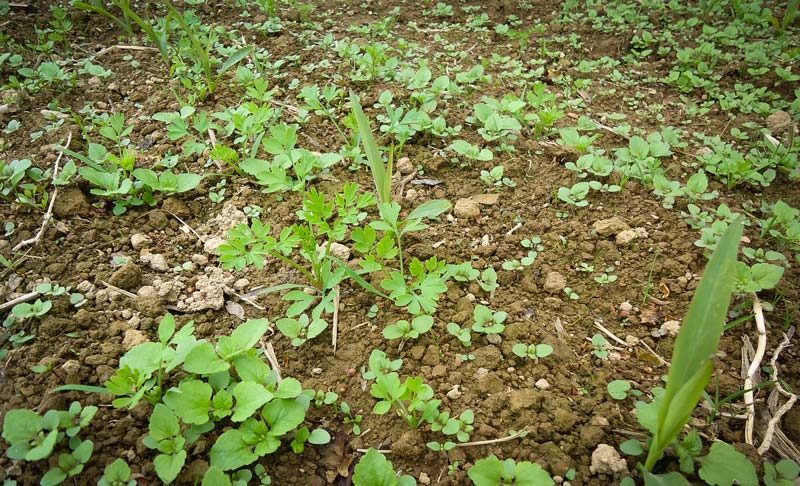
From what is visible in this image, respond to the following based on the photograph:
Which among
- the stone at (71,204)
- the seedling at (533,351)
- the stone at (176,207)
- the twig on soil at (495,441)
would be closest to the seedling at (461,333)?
the seedling at (533,351)

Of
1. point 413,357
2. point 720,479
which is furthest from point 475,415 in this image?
point 720,479

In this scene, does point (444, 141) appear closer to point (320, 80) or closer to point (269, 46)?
point (320, 80)

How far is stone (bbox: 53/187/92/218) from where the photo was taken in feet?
6.60

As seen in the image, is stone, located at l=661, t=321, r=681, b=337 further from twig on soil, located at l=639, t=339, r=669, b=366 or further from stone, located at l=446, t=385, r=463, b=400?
stone, located at l=446, t=385, r=463, b=400

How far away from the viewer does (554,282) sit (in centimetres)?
183

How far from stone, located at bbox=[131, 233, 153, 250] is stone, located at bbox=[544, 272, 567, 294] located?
1.60 metres

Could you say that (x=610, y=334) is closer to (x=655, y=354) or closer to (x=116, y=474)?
(x=655, y=354)

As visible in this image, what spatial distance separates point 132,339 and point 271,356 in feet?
1.53

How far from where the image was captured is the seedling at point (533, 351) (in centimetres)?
157

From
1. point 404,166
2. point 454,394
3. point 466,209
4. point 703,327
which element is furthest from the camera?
point 404,166

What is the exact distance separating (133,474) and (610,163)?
7.14ft


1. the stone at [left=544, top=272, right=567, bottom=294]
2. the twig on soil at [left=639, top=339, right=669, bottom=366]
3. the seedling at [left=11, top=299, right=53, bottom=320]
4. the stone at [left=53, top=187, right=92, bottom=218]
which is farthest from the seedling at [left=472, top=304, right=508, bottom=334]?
the stone at [left=53, top=187, right=92, bottom=218]

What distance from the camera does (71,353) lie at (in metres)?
1.56

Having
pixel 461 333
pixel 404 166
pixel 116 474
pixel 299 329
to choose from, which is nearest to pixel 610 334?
pixel 461 333
